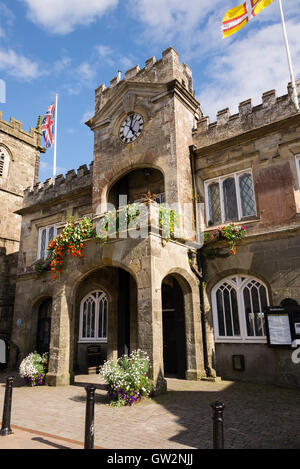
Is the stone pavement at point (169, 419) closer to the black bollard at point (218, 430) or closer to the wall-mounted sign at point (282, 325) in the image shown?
the wall-mounted sign at point (282, 325)

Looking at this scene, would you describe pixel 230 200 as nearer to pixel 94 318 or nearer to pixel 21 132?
pixel 94 318

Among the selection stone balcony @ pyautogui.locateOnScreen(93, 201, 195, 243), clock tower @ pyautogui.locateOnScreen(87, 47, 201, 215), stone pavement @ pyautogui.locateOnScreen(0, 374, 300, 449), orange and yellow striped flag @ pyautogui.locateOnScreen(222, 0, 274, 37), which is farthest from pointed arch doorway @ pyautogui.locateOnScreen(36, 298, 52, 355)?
orange and yellow striped flag @ pyautogui.locateOnScreen(222, 0, 274, 37)

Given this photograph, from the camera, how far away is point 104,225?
1041cm

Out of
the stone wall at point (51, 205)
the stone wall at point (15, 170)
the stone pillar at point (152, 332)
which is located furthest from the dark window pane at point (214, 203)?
the stone wall at point (15, 170)

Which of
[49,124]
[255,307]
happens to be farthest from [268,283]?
[49,124]

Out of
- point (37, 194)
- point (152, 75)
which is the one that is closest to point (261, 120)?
point (152, 75)

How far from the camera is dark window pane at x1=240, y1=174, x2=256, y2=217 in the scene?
11.5m

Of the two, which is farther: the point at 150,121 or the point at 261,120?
the point at 150,121

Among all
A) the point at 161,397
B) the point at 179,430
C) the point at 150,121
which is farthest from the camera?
the point at 150,121

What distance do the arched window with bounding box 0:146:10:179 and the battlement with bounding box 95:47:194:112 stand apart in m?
12.9

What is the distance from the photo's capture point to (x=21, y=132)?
26094 mm

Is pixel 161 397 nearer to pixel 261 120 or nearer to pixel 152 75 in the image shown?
pixel 261 120

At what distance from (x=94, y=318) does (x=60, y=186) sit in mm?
7280

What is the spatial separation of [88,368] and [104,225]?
6392mm
